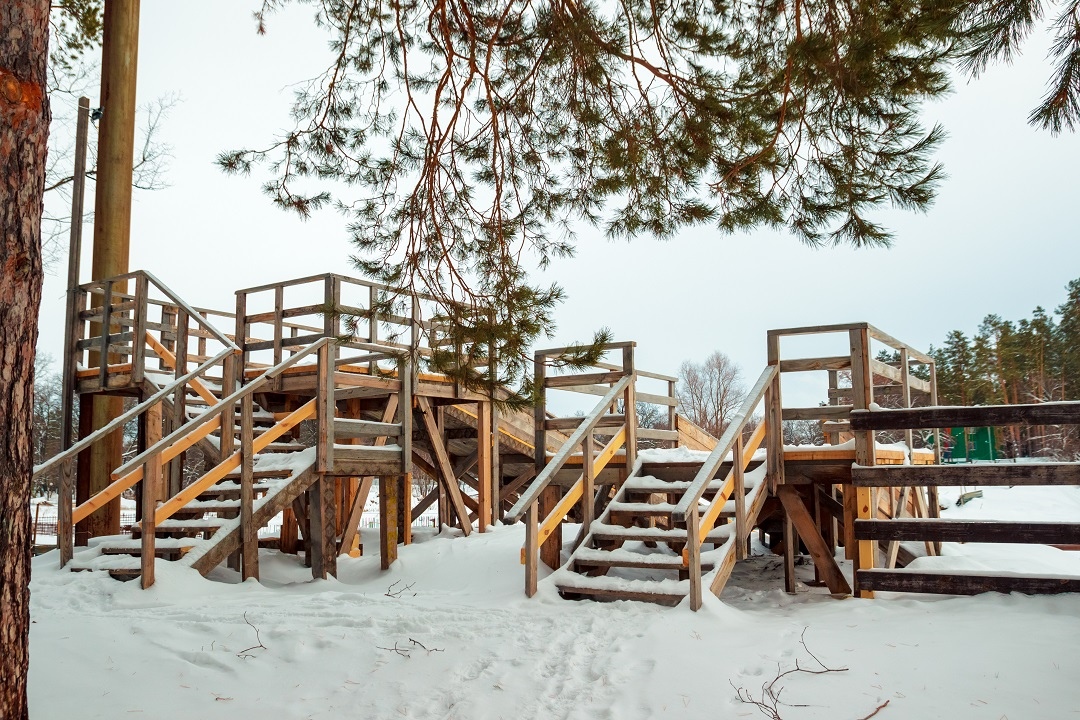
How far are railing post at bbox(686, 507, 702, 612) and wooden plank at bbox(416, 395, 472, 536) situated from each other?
235 inches

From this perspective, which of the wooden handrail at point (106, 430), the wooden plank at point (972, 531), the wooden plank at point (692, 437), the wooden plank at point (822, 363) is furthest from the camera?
the wooden plank at point (692, 437)

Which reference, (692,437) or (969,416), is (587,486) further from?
(692,437)

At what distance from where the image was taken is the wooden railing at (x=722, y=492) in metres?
6.00

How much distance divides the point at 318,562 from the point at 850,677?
5.61m

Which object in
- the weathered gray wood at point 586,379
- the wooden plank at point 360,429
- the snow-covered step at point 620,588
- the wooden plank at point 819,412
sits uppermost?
the weathered gray wood at point 586,379

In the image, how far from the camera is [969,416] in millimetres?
6398

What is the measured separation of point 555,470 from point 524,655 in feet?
7.49

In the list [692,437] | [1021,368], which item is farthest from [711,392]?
[692,437]

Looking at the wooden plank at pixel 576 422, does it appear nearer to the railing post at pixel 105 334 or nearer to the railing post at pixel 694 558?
the railing post at pixel 694 558

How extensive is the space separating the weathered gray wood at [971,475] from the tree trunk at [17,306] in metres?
Result: 5.59

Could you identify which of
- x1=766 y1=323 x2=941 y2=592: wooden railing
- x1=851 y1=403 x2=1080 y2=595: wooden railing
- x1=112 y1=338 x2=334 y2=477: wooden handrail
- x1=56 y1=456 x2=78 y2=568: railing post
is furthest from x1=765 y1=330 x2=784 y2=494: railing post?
x1=56 y1=456 x2=78 y2=568: railing post

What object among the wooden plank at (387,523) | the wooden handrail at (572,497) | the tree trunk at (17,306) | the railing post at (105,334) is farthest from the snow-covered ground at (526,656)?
the railing post at (105,334)

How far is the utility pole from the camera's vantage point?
37.4 ft

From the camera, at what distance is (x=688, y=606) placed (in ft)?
19.9
